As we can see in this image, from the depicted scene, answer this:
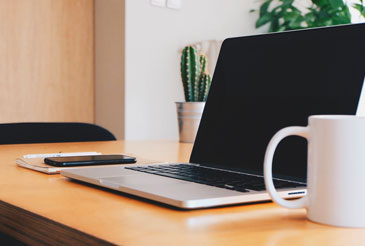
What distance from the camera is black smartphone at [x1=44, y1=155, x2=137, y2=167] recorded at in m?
0.85

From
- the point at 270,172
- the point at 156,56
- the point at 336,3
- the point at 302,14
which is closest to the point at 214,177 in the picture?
the point at 270,172

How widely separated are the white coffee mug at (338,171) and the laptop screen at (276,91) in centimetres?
22

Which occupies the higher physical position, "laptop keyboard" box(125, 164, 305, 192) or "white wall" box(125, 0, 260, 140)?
Answer: "white wall" box(125, 0, 260, 140)

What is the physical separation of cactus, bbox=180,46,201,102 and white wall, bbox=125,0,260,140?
1090mm

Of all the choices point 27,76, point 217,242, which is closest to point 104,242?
point 217,242

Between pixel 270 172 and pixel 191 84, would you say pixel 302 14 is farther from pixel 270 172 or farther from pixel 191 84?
pixel 270 172

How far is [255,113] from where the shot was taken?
2.70 feet

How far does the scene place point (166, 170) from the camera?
0.74m

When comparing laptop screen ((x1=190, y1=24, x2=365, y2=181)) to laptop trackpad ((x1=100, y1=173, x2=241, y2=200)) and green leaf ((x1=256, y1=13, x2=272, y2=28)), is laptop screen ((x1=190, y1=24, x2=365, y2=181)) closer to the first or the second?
laptop trackpad ((x1=100, y1=173, x2=241, y2=200))

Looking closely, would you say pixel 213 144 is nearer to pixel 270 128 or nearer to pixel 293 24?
pixel 270 128

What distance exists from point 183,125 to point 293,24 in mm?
1868

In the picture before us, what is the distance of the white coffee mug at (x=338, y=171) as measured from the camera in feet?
1.49

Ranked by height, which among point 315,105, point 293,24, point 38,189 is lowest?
point 38,189

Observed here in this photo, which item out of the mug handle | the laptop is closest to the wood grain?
the laptop
